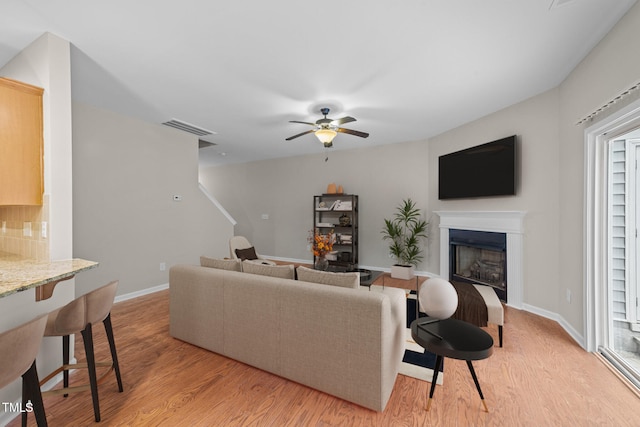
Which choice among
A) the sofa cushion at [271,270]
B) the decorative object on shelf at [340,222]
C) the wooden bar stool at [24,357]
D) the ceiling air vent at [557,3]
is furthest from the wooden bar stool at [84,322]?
the decorative object on shelf at [340,222]

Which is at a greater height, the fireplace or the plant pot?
the fireplace

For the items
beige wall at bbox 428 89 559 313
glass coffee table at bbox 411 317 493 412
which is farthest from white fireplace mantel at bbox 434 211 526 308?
glass coffee table at bbox 411 317 493 412

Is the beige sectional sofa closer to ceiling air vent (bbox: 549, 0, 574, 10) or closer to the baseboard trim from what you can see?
the baseboard trim

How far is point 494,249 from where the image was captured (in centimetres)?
365

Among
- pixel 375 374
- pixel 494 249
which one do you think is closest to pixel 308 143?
pixel 494 249

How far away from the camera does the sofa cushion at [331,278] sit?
187 centimetres

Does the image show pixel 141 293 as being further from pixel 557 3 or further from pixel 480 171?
pixel 557 3

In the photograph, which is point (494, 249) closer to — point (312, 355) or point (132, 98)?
point (312, 355)

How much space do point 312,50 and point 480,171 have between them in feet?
9.60

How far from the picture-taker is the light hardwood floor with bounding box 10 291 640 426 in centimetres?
158

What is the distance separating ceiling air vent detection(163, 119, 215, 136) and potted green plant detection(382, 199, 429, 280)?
3563 mm

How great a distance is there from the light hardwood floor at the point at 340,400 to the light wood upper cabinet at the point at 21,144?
1.42 m

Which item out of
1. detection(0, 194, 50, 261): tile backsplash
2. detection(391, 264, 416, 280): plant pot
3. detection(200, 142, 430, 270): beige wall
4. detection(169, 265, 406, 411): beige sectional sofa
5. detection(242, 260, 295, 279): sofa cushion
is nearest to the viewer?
detection(169, 265, 406, 411): beige sectional sofa

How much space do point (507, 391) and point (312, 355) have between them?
137 centimetres
